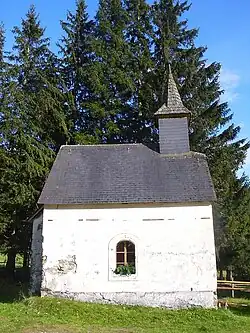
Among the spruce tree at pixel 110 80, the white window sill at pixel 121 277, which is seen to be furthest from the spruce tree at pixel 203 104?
the white window sill at pixel 121 277

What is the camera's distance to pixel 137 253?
15.2 metres

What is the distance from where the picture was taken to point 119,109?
2570 centimetres

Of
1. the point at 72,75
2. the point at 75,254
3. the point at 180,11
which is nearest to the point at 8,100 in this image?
the point at 72,75

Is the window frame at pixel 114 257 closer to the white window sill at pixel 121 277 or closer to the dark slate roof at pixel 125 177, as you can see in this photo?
the white window sill at pixel 121 277

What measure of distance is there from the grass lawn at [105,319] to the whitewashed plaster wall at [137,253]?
765 mm

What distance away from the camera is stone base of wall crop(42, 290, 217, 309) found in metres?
14.7

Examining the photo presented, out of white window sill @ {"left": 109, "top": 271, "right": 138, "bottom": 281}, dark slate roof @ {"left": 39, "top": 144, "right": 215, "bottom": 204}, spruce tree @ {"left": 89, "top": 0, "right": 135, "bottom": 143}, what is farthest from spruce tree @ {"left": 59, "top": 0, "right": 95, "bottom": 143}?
white window sill @ {"left": 109, "top": 271, "right": 138, "bottom": 281}

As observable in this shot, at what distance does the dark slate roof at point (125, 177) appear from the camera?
51.5 ft

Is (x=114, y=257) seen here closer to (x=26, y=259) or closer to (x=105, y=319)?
(x=105, y=319)

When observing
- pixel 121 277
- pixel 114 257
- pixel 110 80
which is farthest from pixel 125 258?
pixel 110 80

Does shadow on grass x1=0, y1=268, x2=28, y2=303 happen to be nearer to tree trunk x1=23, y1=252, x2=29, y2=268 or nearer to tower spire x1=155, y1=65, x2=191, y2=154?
tree trunk x1=23, y1=252, x2=29, y2=268

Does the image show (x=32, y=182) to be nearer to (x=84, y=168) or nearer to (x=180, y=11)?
(x=84, y=168)

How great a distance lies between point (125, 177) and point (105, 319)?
6.26 metres

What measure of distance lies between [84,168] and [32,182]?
20.5 ft
